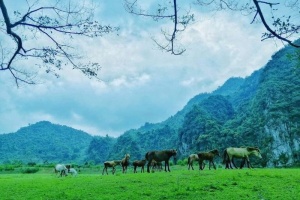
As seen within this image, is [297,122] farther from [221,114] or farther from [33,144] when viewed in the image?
[33,144]

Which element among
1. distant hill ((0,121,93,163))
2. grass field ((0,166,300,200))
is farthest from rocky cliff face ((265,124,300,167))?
distant hill ((0,121,93,163))

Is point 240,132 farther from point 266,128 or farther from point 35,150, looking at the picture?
point 35,150

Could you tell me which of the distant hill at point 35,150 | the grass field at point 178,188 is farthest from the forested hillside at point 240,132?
the grass field at point 178,188

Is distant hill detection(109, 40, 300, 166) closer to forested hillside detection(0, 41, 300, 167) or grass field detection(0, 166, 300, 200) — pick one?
forested hillside detection(0, 41, 300, 167)

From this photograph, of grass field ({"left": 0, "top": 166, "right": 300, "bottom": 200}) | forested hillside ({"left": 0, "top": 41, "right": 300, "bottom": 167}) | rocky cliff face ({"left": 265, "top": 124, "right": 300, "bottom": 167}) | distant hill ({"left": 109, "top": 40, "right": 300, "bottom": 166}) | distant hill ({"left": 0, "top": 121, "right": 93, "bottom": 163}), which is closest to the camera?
grass field ({"left": 0, "top": 166, "right": 300, "bottom": 200})

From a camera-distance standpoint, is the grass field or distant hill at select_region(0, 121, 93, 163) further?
distant hill at select_region(0, 121, 93, 163)

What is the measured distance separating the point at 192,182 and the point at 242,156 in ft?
30.6

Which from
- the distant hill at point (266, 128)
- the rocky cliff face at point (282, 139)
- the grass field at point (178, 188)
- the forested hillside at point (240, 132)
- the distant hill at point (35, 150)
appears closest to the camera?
the grass field at point (178, 188)

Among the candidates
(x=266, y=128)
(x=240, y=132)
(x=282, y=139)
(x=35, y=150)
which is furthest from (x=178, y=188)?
(x=35, y=150)

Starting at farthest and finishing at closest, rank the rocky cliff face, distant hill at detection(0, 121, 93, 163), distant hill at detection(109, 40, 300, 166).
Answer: distant hill at detection(0, 121, 93, 163), the rocky cliff face, distant hill at detection(109, 40, 300, 166)

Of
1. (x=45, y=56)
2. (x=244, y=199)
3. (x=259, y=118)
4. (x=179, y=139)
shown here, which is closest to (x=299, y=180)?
(x=244, y=199)

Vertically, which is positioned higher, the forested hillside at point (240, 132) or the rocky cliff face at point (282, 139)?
the forested hillside at point (240, 132)

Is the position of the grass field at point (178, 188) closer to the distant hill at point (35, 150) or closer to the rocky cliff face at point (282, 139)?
the rocky cliff face at point (282, 139)

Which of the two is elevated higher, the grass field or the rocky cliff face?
the rocky cliff face
